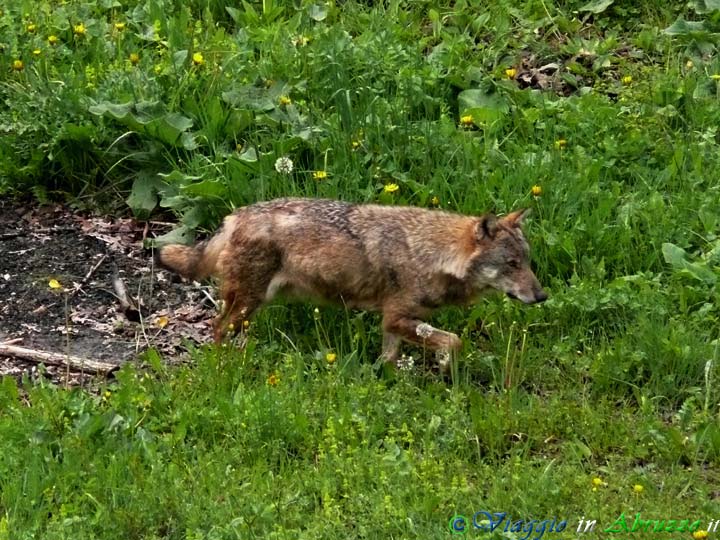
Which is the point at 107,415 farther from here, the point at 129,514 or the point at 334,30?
the point at 334,30

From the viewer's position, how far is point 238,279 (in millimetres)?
8383

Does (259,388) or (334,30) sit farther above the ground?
(334,30)

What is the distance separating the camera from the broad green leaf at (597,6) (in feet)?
37.5

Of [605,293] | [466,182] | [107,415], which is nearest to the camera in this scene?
[107,415]

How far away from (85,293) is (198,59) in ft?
6.82

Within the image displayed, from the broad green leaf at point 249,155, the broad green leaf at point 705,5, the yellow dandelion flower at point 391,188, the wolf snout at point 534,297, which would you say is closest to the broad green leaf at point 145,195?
the broad green leaf at point 249,155

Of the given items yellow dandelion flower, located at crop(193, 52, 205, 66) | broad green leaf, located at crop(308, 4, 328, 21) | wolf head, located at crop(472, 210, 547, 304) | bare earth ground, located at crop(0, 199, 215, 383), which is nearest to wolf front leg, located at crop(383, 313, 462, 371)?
wolf head, located at crop(472, 210, 547, 304)

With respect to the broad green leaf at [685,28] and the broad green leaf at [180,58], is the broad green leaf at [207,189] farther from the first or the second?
the broad green leaf at [685,28]

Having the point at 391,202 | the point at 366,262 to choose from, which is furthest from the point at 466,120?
the point at 366,262

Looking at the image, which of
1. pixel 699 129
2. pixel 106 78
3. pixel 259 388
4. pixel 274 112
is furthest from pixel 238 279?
pixel 699 129

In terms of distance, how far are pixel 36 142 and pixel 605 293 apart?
4135 millimetres

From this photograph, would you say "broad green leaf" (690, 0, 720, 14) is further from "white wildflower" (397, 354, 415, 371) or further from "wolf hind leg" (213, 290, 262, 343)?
"wolf hind leg" (213, 290, 262, 343)

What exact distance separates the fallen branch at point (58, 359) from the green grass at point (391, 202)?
0.92ft

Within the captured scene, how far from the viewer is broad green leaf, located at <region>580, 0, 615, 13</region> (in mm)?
11438
